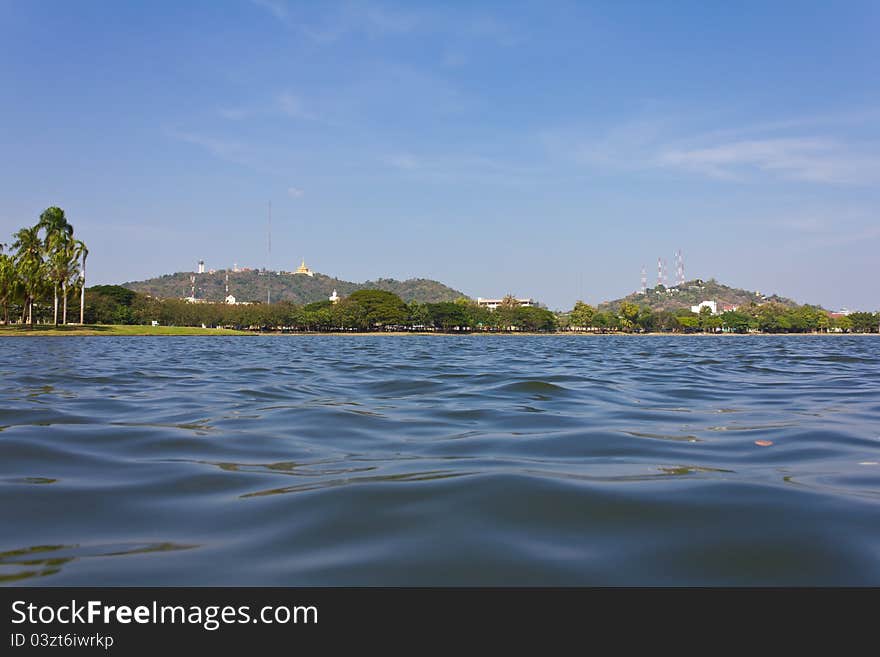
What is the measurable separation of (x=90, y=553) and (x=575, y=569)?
8.39 ft

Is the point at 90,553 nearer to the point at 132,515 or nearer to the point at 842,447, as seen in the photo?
the point at 132,515

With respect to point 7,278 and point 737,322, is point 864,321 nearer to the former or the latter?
point 737,322

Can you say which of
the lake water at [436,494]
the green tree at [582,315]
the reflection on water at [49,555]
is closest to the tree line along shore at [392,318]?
the green tree at [582,315]

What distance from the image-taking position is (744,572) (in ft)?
10.5

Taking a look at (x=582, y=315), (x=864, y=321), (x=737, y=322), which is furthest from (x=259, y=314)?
(x=864, y=321)

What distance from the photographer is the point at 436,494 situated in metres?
4.61

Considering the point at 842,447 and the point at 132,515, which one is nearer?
the point at 132,515

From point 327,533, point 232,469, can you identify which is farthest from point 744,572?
point 232,469

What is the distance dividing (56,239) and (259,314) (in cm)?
6301

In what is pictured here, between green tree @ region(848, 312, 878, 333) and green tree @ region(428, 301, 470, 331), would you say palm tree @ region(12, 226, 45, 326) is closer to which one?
green tree @ region(428, 301, 470, 331)

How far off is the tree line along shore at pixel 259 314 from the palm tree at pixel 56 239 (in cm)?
11

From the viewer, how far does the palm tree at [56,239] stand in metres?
79.2

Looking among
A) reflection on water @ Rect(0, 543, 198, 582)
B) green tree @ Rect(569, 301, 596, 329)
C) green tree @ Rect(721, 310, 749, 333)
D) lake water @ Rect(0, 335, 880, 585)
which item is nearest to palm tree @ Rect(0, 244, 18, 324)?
lake water @ Rect(0, 335, 880, 585)

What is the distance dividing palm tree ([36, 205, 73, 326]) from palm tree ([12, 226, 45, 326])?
1230 mm
